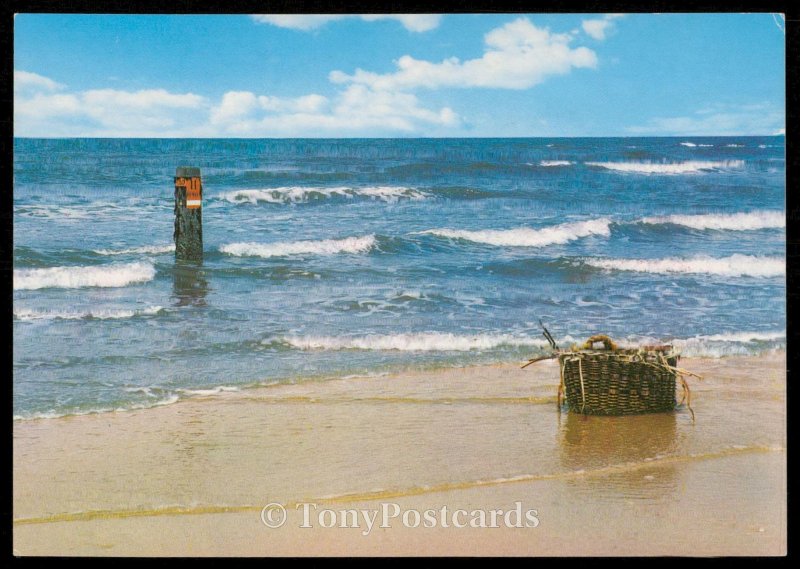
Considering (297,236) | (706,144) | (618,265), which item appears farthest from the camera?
(706,144)

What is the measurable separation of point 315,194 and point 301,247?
424cm

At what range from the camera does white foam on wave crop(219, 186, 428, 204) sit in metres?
15.1

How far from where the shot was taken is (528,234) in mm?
12125

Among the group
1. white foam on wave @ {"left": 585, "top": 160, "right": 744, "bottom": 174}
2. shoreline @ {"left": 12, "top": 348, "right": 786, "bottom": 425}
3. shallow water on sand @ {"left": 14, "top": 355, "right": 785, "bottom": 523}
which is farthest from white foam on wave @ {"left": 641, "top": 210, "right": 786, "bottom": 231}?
shallow water on sand @ {"left": 14, "top": 355, "right": 785, "bottom": 523}

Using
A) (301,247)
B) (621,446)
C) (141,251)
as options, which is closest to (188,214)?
(141,251)

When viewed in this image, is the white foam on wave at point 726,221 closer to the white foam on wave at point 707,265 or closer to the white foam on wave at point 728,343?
the white foam on wave at point 707,265

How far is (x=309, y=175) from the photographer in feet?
55.9

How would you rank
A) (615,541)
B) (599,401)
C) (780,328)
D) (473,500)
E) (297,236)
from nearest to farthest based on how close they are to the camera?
(615,541) → (473,500) → (599,401) → (780,328) → (297,236)

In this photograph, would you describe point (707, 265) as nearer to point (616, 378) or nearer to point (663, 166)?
point (616, 378)

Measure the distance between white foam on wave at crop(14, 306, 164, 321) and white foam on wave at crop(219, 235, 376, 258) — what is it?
107 inches

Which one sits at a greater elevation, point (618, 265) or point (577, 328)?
point (618, 265)

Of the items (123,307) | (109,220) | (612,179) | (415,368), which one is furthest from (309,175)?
(415,368)

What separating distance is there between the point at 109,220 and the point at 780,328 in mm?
10061

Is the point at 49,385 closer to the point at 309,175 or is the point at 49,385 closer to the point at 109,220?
the point at 109,220
